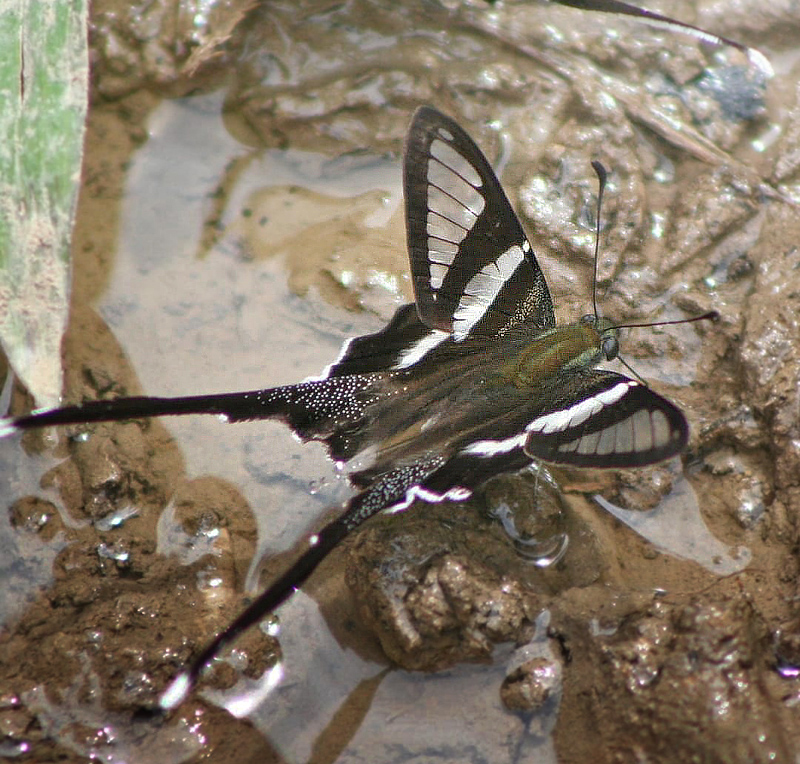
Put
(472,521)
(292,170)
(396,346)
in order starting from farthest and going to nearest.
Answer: (292,170)
(396,346)
(472,521)

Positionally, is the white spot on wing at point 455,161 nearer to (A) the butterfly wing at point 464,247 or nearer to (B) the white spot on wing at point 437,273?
(A) the butterfly wing at point 464,247

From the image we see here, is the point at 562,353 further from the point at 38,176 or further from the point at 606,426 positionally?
the point at 38,176

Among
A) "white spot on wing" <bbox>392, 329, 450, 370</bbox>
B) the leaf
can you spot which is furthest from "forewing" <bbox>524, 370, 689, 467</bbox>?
the leaf

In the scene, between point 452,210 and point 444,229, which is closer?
point 444,229

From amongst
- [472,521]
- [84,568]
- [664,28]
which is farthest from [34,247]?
[664,28]

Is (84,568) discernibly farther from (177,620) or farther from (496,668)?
(496,668)

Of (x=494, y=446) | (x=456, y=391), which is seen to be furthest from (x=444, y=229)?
(x=494, y=446)

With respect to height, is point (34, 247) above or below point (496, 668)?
above
